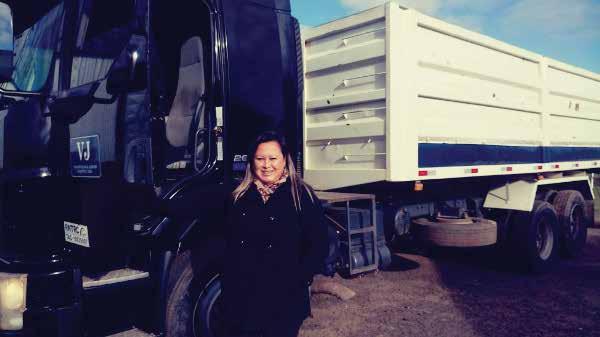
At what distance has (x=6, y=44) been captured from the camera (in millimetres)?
2693

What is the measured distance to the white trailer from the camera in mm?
4141

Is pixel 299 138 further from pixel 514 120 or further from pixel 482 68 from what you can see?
pixel 514 120

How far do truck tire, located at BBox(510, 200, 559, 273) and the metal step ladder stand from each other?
261 cm

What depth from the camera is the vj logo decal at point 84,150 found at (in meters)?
2.80

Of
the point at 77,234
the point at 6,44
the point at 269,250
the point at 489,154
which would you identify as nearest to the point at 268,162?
the point at 269,250

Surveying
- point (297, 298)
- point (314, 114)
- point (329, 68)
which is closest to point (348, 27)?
point (329, 68)

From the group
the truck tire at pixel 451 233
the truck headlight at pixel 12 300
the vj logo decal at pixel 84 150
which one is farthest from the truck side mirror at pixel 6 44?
the truck tire at pixel 451 233

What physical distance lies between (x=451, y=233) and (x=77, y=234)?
370 cm

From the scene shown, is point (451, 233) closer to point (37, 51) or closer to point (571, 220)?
point (571, 220)

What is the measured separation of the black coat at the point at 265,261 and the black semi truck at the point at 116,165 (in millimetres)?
376

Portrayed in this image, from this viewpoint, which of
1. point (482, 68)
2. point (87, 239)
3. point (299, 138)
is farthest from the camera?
point (482, 68)

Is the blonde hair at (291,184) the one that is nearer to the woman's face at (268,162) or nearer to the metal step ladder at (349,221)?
A: the woman's face at (268,162)

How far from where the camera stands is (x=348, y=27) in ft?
14.5

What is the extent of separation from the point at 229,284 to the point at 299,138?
1445mm
